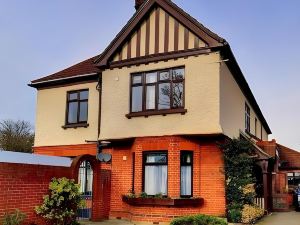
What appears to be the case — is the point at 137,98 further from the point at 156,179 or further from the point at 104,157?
the point at 156,179

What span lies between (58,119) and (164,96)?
257 inches

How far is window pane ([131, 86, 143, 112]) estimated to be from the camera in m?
18.3

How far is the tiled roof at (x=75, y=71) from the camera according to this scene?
21.2m

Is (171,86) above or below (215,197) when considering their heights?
above

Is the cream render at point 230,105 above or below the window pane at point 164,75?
below

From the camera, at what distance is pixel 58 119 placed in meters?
21.4

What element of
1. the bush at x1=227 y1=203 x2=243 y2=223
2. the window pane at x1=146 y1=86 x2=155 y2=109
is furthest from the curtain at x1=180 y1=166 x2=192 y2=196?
the window pane at x1=146 y1=86 x2=155 y2=109

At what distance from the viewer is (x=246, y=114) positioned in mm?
24484

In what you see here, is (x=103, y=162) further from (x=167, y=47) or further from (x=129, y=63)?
(x=167, y=47)

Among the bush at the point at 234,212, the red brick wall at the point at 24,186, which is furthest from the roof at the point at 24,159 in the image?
the bush at the point at 234,212

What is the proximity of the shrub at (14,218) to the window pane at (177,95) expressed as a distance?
315 inches

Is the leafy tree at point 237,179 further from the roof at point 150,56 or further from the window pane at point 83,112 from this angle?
the window pane at point 83,112

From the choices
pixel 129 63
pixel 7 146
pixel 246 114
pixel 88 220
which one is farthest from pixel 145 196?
pixel 7 146

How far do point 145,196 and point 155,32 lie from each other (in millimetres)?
7061
